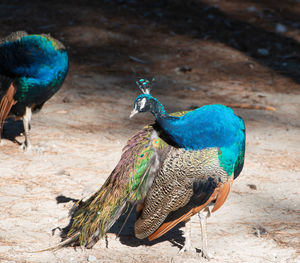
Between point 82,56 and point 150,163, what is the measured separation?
5.25 metres

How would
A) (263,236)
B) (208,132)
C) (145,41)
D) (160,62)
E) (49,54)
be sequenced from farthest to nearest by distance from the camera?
(145,41)
(160,62)
(49,54)
(263,236)
(208,132)

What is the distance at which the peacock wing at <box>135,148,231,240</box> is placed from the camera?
331cm

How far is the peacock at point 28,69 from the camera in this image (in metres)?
4.94

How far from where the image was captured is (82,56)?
27.5 feet

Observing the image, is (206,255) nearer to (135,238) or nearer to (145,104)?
(135,238)

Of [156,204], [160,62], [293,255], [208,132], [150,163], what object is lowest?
[160,62]

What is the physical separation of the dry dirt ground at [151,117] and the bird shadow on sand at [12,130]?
12 mm

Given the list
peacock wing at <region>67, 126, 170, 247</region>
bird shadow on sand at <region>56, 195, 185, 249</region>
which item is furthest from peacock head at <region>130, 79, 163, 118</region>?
bird shadow on sand at <region>56, 195, 185, 249</region>

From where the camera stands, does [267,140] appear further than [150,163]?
Yes

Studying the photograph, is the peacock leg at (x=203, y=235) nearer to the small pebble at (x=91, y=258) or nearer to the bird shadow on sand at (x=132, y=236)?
the bird shadow on sand at (x=132, y=236)

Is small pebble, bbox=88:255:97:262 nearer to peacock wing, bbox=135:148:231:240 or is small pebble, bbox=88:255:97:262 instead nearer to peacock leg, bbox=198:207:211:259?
peacock wing, bbox=135:148:231:240

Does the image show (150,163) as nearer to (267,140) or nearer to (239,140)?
(239,140)

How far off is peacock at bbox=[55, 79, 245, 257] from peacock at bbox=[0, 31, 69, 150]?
1.81 metres

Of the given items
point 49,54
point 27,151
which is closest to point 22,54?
point 49,54
